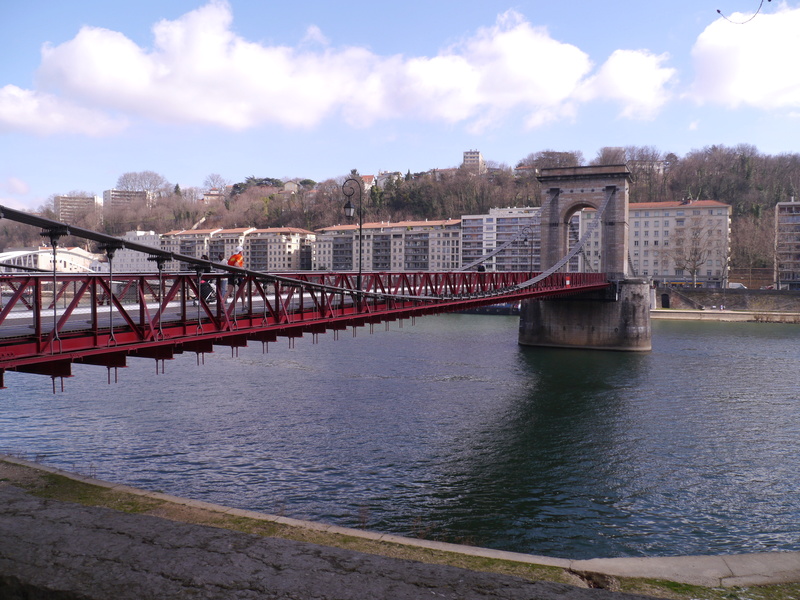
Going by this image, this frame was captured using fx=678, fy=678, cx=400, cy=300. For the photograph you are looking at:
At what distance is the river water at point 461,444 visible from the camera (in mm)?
15453

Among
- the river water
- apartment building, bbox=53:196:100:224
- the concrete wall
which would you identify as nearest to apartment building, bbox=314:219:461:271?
the concrete wall

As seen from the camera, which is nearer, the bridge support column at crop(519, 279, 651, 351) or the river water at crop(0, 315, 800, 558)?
the river water at crop(0, 315, 800, 558)

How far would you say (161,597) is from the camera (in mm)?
8250

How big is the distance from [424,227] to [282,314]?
105 metres

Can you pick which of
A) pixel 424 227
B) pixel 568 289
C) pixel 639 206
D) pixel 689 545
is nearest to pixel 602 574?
pixel 689 545

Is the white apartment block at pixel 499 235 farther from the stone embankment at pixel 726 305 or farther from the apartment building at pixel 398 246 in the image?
the stone embankment at pixel 726 305

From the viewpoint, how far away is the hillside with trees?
4515 inches

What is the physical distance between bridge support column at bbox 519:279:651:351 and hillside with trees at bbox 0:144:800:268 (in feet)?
195

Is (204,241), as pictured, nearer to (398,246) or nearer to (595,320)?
(398,246)

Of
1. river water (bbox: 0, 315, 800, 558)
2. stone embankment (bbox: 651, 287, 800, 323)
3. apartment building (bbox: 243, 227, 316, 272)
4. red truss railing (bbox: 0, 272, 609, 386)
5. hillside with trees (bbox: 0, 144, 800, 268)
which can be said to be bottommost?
river water (bbox: 0, 315, 800, 558)

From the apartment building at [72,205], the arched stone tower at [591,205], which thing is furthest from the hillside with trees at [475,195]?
the arched stone tower at [591,205]

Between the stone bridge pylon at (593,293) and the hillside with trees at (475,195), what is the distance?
186ft

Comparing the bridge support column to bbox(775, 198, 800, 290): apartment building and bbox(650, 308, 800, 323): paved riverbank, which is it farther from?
bbox(775, 198, 800, 290): apartment building

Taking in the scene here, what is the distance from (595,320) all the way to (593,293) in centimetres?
201
